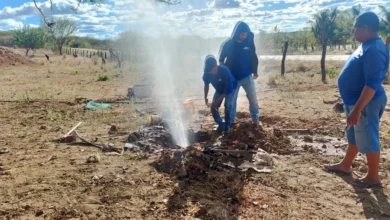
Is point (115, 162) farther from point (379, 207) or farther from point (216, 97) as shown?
point (379, 207)

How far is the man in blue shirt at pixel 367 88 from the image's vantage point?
3428mm

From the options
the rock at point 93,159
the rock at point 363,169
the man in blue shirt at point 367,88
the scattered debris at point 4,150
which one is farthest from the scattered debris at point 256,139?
the scattered debris at point 4,150

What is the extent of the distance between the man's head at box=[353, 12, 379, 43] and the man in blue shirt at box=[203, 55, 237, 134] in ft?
7.48

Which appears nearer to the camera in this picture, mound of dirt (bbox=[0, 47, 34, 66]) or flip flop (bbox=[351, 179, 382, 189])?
flip flop (bbox=[351, 179, 382, 189])

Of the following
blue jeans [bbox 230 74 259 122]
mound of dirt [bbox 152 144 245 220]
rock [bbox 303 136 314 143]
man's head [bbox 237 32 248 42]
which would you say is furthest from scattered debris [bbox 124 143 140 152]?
rock [bbox 303 136 314 143]

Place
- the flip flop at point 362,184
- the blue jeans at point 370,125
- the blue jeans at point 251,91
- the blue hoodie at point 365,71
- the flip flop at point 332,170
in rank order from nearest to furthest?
1. the blue hoodie at point 365,71
2. the blue jeans at point 370,125
3. the flip flop at point 362,184
4. the flip flop at point 332,170
5. the blue jeans at point 251,91

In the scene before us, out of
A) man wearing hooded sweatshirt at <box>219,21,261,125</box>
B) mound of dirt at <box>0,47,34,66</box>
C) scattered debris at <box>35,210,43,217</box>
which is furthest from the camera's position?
mound of dirt at <box>0,47,34,66</box>

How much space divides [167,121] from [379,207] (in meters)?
3.89

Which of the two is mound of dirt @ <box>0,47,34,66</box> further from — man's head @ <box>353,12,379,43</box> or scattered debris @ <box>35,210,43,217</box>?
man's head @ <box>353,12,379,43</box>

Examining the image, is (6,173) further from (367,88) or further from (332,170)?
(367,88)

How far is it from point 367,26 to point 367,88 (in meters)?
0.65

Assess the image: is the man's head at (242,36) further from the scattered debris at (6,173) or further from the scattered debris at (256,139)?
the scattered debris at (6,173)

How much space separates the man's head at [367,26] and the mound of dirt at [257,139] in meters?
2.16

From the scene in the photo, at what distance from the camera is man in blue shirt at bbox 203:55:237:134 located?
540 centimetres
